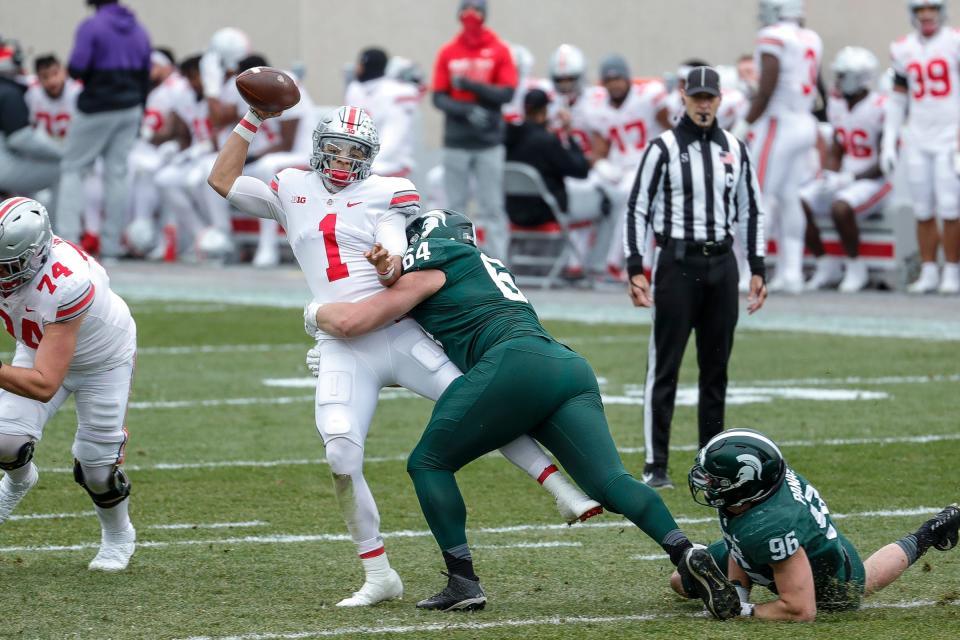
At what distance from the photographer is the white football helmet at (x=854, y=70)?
16.0 metres

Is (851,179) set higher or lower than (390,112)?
lower

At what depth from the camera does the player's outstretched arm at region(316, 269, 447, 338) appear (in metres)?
5.91

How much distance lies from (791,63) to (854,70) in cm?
119

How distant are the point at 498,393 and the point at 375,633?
84cm

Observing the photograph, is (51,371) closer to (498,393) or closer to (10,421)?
(10,421)

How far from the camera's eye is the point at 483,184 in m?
15.7

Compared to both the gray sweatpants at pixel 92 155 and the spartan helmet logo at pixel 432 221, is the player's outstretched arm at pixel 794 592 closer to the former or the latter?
the spartan helmet logo at pixel 432 221

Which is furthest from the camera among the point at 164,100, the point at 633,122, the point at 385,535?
the point at 164,100

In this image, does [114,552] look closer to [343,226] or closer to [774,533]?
[343,226]

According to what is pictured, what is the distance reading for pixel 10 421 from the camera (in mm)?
6301

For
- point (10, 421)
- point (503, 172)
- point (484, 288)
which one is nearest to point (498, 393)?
point (484, 288)

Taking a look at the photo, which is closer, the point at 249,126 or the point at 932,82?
the point at 249,126

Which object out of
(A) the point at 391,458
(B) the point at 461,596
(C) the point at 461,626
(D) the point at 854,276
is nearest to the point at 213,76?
(D) the point at 854,276

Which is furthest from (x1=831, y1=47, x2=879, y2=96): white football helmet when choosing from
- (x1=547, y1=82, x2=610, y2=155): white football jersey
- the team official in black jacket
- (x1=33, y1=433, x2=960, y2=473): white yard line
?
(x1=33, y1=433, x2=960, y2=473): white yard line
